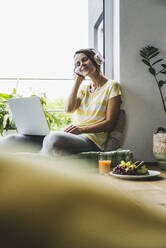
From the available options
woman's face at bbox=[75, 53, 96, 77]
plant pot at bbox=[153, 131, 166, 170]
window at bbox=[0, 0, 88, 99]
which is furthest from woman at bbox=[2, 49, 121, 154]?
plant pot at bbox=[153, 131, 166, 170]

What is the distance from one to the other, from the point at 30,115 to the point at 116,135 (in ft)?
2.63

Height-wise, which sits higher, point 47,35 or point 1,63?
point 47,35

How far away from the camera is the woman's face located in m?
2.71

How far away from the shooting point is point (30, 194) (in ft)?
0.37

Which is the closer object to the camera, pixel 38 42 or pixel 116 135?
pixel 116 135

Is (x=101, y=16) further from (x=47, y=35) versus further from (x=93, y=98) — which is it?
(x=93, y=98)

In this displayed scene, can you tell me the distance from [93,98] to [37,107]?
696 millimetres

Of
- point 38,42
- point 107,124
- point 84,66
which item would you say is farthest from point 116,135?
point 38,42

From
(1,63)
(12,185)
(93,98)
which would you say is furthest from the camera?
(1,63)

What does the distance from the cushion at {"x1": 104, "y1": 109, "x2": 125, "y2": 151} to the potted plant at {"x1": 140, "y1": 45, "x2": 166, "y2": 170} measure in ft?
1.02

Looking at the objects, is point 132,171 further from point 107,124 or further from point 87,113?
point 87,113

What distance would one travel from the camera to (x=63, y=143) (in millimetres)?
2295

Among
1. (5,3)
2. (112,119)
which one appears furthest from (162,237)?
(5,3)

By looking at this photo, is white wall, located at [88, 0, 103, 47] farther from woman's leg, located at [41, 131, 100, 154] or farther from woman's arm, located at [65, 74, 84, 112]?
woman's leg, located at [41, 131, 100, 154]
